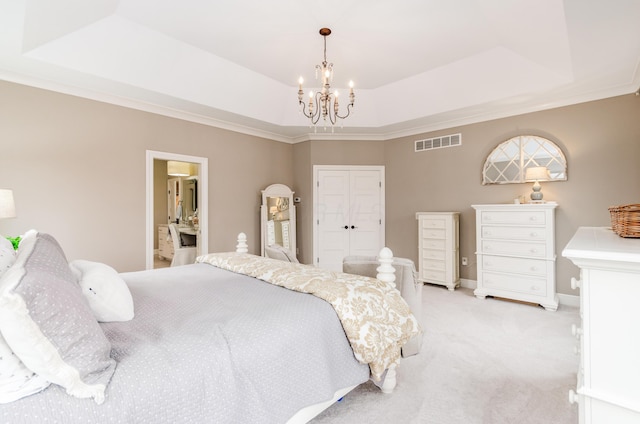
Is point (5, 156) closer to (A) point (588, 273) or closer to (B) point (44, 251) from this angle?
(B) point (44, 251)

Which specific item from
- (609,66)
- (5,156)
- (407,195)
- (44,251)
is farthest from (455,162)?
(5,156)

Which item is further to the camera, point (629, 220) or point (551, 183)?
point (551, 183)

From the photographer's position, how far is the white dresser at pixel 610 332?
89 cm

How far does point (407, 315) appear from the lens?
188 centimetres

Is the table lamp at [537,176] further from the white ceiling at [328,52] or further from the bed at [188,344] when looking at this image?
the bed at [188,344]

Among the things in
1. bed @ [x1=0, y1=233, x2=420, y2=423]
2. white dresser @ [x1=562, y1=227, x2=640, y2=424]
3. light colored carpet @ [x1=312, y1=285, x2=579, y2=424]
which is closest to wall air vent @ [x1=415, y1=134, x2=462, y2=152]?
light colored carpet @ [x1=312, y1=285, x2=579, y2=424]

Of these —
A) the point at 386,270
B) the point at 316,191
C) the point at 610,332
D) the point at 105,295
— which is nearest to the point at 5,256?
the point at 105,295

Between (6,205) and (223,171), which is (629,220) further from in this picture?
(223,171)

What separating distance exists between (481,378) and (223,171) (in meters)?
4.20

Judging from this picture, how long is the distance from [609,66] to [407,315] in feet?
11.2

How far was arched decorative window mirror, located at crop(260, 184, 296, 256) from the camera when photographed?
5.23 meters

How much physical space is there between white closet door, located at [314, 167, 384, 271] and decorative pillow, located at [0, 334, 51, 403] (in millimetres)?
4770

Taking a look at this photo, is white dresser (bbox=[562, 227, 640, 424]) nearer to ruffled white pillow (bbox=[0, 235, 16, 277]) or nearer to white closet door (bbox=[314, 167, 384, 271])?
ruffled white pillow (bbox=[0, 235, 16, 277])

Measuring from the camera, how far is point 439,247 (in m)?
4.68
